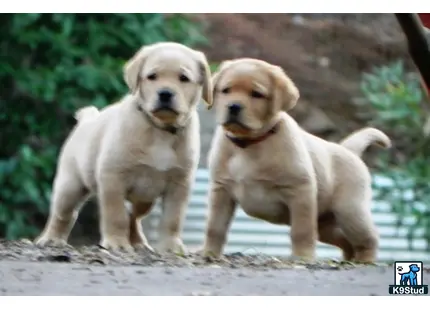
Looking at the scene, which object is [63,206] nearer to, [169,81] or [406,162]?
[169,81]

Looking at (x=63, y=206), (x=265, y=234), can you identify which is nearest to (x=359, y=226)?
(x=63, y=206)

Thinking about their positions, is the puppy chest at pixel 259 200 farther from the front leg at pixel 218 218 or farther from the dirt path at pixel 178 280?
the dirt path at pixel 178 280

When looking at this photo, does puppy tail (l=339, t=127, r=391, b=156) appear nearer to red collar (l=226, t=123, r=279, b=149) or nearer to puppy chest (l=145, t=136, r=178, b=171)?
red collar (l=226, t=123, r=279, b=149)

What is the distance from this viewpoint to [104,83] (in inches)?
248

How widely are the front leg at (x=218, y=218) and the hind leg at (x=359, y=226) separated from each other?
43 centimetres

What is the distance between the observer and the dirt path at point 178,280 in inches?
141

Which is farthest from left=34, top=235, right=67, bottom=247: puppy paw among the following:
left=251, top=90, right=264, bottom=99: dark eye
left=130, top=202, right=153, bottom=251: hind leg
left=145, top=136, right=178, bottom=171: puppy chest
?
left=251, top=90, right=264, bottom=99: dark eye

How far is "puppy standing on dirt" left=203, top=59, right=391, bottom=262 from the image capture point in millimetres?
4227

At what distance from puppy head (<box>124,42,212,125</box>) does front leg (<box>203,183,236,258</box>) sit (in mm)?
296

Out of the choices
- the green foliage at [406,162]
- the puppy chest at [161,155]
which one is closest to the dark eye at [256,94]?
the puppy chest at [161,155]

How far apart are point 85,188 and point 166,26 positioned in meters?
2.05

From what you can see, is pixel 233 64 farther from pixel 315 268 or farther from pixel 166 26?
pixel 166 26

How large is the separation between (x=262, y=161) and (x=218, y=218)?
27 centimetres
